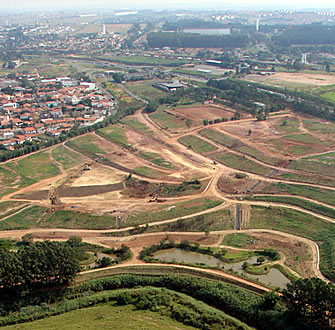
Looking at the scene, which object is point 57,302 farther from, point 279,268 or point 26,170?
point 26,170

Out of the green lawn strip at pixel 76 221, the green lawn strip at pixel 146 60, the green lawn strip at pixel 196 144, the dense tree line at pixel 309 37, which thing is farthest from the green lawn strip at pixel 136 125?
the dense tree line at pixel 309 37

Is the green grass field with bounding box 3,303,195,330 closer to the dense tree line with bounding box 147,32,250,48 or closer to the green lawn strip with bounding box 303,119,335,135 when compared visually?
the green lawn strip with bounding box 303,119,335,135

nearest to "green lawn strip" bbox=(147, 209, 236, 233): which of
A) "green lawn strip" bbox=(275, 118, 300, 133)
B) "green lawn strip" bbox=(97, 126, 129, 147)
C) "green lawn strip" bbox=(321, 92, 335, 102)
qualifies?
"green lawn strip" bbox=(97, 126, 129, 147)

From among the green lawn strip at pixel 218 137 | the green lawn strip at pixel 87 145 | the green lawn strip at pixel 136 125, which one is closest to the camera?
the green lawn strip at pixel 87 145

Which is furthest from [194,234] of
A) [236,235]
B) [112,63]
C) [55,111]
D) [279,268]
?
[112,63]

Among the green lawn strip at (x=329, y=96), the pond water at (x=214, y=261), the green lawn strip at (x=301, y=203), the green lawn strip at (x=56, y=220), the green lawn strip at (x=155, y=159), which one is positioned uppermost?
the green lawn strip at (x=329, y=96)

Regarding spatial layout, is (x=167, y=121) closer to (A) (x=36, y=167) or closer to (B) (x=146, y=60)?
(A) (x=36, y=167)

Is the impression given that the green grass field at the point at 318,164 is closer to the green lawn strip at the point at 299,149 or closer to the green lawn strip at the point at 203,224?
the green lawn strip at the point at 299,149
